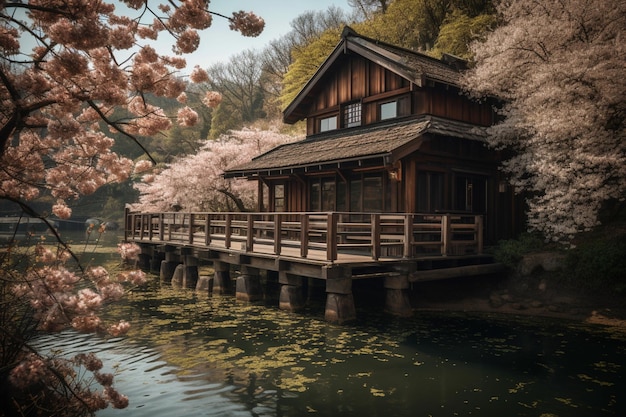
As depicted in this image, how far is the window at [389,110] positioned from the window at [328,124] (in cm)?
283

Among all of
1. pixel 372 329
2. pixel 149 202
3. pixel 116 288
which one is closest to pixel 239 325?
pixel 372 329

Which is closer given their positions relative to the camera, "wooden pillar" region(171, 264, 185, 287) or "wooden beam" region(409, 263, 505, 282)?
"wooden beam" region(409, 263, 505, 282)

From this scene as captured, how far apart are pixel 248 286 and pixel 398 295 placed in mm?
5105

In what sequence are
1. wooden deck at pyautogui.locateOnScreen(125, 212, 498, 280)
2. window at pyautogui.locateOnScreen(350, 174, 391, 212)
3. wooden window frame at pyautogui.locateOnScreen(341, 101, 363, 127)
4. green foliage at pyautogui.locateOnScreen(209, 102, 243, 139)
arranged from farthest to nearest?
green foliage at pyautogui.locateOnScreen(209, 102, 243, 139), wooden window frame at pyautogui.locateOnScreen(341, 101, 363, 127), window at pyautogui.locateOnScreen(350, 174, 391, 212), wooden deck at pyautogui.locateOnScreen(125, 212, 498, 280)

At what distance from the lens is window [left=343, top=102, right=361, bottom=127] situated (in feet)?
61.4

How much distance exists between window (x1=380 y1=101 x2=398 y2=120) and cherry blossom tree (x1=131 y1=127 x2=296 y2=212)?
40.4 ft

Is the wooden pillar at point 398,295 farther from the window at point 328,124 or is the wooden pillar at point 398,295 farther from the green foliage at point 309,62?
the green foliage at point 309,62

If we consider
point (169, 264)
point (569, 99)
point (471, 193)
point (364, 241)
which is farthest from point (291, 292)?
point (569, 99)

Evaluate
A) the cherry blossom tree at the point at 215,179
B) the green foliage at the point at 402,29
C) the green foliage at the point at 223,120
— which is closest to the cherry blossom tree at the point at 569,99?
the green foliage at the point at 402,29

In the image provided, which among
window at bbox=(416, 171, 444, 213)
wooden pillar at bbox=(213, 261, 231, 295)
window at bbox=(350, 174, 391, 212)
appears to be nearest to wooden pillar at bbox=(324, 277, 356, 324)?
window at bbox=(350, 174, 391, 212)

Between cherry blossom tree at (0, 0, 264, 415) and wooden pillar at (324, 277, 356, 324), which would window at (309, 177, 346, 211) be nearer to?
wooden pillar at (324, 277, 356, 324)

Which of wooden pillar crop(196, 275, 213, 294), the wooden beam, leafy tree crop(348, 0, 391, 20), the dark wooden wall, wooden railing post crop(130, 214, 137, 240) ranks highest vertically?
leafy tree crop(348, 0, 391, 20)

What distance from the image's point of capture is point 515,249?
14.6 meters

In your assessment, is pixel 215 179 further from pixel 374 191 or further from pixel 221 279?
pixel 374 191
